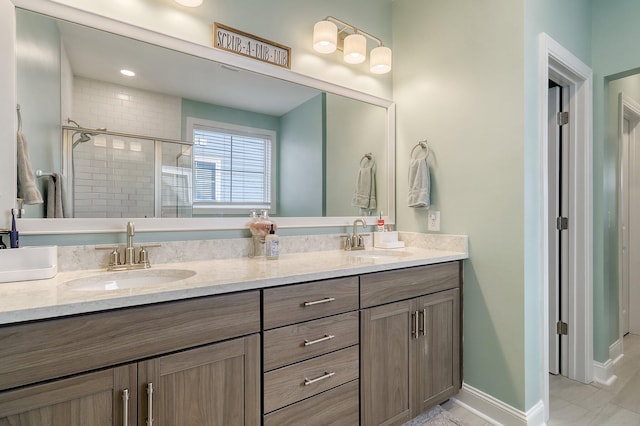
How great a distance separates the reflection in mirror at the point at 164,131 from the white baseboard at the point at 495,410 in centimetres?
129

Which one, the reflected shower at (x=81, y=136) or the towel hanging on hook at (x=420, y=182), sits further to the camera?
the towel hanging on hook at (x=420, y=182)

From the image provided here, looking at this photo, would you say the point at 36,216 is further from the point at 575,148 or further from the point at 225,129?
the point at 575,148

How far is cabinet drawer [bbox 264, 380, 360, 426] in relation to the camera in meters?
1.18

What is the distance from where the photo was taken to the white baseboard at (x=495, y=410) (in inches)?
63.2

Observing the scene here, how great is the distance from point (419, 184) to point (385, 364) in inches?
42.7

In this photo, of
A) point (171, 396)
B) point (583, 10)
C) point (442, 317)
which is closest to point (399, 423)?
point (442, 317)

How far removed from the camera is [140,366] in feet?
3.00

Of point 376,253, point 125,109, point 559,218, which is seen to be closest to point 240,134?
point 125,109

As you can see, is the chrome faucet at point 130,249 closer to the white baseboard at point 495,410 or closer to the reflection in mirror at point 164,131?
the reflection in mirror at point 164,131

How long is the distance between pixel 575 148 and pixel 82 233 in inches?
111

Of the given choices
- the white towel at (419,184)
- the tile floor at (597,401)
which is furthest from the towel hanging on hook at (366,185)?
the tile floor at (597,401)

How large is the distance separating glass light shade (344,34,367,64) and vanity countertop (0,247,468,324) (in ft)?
4.20

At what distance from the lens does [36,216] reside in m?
1.23

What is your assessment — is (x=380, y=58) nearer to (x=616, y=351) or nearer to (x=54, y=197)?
(x=54, y=197)
